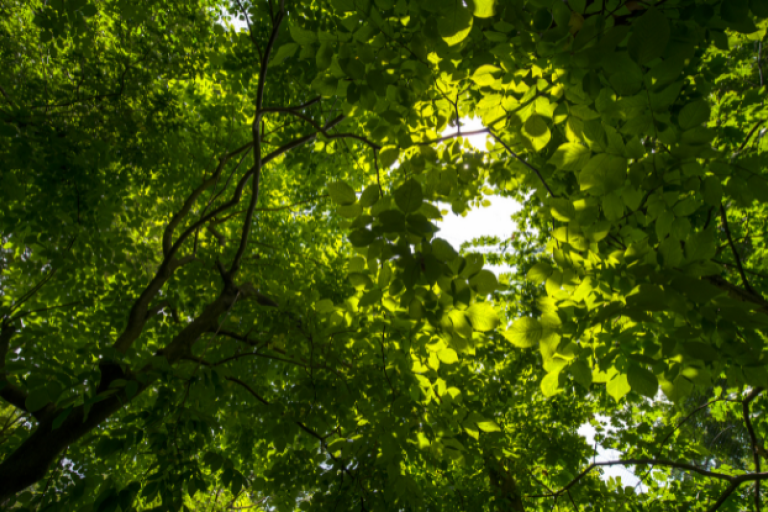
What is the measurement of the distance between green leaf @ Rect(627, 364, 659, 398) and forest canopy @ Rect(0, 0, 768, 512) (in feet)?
0.03

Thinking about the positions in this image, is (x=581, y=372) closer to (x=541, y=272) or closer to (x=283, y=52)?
(x=541, y=272)

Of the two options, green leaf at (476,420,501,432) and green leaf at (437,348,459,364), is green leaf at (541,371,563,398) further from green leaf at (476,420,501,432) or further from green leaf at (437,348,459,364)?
green leaf at (476,420,501,432)

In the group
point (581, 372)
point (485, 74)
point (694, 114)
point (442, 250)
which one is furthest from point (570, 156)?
point (581, 372)

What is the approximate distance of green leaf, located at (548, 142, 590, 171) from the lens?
1611mm

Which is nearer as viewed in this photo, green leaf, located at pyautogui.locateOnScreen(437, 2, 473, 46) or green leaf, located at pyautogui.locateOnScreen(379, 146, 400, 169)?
green leaf, located at pyautogui.locateOnScreen(437, 2, 473, 46)

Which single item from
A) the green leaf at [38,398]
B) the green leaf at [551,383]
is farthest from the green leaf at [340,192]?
the green leaf at [38,398]

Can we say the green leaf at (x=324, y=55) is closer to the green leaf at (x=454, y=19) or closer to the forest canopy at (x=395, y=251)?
the forest canopy at (x=395, y=251)

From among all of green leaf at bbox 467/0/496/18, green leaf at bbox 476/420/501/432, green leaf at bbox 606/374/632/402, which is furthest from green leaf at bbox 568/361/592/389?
green leaf at bbox 467/0/496/18

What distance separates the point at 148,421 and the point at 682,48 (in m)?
3.05

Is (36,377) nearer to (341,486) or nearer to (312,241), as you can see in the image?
(341,486)

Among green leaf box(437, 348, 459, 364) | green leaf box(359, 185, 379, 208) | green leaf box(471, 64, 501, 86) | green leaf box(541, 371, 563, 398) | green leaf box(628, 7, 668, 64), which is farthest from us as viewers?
green leaf box(437, 348, 459, 364)

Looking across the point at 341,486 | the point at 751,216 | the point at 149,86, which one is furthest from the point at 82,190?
the point at 751,216

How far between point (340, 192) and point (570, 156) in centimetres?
101

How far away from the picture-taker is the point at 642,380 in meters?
1.35
